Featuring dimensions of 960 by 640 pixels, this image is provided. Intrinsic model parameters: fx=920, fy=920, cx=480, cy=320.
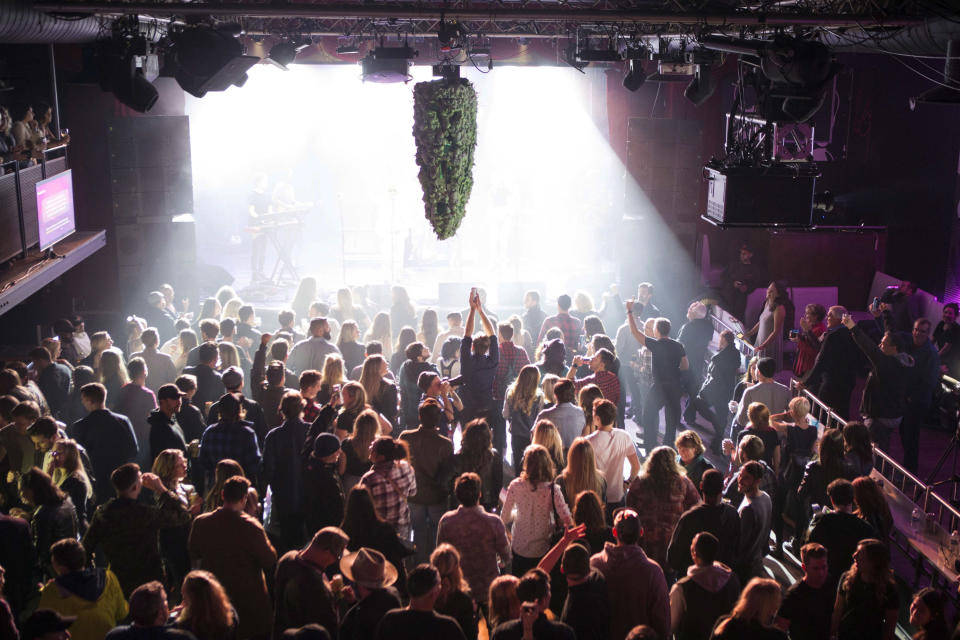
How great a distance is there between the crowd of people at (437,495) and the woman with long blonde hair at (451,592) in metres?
0.01

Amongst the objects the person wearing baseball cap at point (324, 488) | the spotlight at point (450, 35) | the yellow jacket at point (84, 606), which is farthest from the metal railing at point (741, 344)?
the yellow jacket at point (84, 606)

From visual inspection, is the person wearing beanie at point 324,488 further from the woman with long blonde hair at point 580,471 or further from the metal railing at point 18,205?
the metal railing at point 18,205

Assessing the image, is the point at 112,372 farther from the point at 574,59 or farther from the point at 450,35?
the point at 574,59

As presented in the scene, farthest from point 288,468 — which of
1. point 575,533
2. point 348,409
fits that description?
point 575,533

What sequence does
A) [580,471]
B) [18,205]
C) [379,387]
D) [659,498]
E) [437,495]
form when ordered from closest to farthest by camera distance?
[659,498] → [580,471] → [437,495] → [379,387] → [18,205]

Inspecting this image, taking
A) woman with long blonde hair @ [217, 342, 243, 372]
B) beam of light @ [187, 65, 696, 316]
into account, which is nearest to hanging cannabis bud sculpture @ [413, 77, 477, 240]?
woman with long blonde hair @ [217, 342, 243, 372]

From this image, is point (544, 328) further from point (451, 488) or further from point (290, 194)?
point (290, 194)

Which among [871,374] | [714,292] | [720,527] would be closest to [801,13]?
[871,374]

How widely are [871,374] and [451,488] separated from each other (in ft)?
12.2

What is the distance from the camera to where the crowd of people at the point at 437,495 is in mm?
3689

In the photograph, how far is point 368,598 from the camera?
11.8 feet

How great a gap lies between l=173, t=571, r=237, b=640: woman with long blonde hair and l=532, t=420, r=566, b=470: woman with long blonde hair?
2083mm

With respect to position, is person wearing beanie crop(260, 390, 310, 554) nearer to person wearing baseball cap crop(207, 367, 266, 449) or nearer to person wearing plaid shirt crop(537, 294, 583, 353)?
person wearing baseball cap crop(207, 367, 266, 449)

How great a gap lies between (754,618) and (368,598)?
57.9 inches
